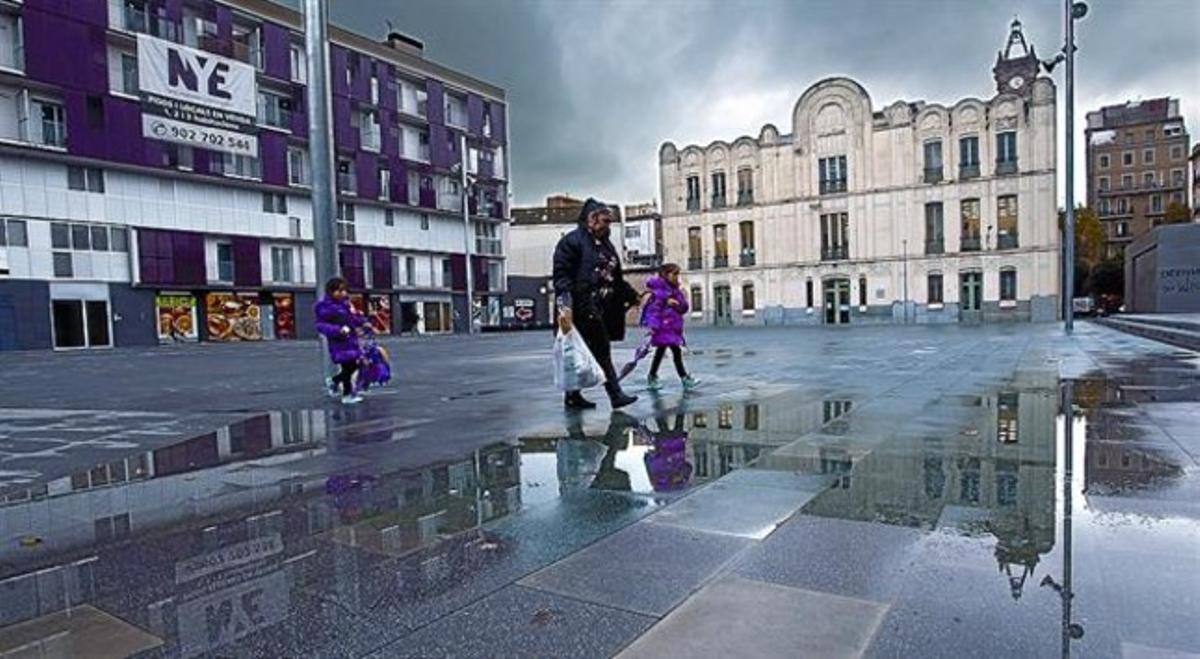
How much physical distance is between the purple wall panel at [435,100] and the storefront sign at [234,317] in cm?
1825

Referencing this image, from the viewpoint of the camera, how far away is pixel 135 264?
115 ft

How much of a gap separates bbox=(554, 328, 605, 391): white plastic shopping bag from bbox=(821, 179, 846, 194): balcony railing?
144ft

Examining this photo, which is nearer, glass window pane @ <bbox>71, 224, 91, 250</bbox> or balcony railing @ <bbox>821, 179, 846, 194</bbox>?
glass window pane @ <bbox>71, 224, 91, 250</bbox>

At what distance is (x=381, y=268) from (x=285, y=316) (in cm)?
740

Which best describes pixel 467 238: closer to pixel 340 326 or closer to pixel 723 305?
pixel 723 305

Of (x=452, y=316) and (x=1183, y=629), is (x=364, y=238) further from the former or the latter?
(x=1183, y=629)

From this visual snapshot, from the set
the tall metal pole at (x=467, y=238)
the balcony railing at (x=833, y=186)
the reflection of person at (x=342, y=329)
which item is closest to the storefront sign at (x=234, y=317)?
the tall metal pole at (x=467, y=238)

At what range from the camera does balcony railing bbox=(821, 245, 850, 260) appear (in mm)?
47188

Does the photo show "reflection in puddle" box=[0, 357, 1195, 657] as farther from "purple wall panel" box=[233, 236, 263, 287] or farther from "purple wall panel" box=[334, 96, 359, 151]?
"purple wall panel" box=[334, 96, 359, 151]

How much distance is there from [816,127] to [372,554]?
49.3 m

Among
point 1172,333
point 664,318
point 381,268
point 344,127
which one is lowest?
point 1172,333

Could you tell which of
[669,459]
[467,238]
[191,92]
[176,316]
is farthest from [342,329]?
[467,238]

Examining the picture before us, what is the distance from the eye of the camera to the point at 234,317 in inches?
1561

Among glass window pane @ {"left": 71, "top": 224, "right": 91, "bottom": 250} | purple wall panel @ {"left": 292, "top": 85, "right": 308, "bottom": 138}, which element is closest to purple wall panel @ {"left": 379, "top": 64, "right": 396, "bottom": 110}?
purple wall panel @ {"left": 292, "top": 85, "right": 308, "bottom": 138}
